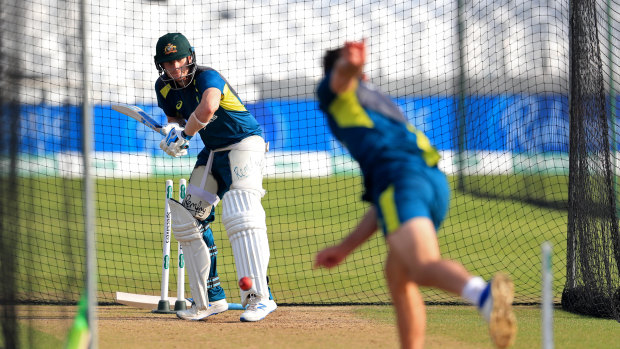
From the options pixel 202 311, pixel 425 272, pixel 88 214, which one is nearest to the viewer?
pixel 425 272

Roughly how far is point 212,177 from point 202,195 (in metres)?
0.18

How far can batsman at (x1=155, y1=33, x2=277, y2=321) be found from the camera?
6082 mm

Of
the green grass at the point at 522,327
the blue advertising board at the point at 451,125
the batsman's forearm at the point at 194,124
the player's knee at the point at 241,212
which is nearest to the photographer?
the green grass at the point at 522,327

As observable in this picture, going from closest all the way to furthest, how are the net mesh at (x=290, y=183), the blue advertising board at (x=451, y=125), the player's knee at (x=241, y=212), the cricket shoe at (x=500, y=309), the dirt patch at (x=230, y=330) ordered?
1. the cricket shoe at (x=500, y=309)
2. the net mesh at (x=290, y=183)
3. the dirt patch at (x=230, y=330)
4. the player's knee at (x=241, y=212)
5. the blue advertising board at (x=451, y=125)

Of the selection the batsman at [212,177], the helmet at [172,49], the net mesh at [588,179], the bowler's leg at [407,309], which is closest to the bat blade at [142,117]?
the batsman at [212,177]

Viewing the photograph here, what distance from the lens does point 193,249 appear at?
6309mm

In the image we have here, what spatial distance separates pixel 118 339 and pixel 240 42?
16.9 metres

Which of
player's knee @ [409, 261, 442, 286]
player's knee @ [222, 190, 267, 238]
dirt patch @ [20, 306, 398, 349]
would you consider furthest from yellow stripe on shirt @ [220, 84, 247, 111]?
player's knee @ [409, 261, 442, 286]

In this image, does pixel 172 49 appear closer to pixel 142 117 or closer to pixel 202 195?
pixel 142 117

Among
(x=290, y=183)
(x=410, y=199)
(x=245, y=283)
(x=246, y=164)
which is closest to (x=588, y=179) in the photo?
(x=246, y=164)

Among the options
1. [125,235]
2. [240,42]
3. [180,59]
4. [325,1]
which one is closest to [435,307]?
[180,59]

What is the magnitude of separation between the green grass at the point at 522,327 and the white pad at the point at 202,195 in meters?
1.58

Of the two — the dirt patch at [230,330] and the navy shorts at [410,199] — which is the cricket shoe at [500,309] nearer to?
the navy shorts at [410,199]

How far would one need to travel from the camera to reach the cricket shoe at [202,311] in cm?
639
